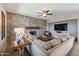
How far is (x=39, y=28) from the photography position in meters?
1.75

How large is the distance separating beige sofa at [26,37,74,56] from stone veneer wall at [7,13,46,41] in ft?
1.02

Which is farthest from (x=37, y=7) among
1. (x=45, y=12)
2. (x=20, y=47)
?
(x=20, y=47)

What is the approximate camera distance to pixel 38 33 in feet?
5.73

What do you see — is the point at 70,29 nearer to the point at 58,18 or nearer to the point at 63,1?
the point at 58,18

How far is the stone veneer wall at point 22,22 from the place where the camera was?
5.28 feet

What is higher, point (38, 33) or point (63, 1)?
point (63, 1)

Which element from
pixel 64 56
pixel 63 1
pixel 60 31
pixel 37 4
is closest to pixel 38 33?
pixel 60 31

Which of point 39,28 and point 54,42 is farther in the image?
point 39,28

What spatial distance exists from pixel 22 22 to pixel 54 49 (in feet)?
2.62

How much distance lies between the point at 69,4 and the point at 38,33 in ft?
2.71

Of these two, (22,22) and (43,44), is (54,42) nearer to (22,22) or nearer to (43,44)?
(43,44)

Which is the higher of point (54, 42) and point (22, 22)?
point (22, 22)

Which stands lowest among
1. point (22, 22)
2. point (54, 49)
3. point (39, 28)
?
point (54, 49)

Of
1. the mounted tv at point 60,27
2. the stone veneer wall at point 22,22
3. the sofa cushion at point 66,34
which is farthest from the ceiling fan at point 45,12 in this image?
the sofa cushion at point 66,34
